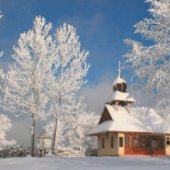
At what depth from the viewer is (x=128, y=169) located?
712 inches

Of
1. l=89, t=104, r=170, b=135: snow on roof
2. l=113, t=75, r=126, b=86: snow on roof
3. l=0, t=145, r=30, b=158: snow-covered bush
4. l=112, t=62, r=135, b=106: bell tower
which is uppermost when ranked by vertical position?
l=113, t=75, r=126, b=86: snow on roof

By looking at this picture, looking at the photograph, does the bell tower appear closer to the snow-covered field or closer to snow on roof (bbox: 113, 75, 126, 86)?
snow on roof (bbox: 113, 75, 126, 86)

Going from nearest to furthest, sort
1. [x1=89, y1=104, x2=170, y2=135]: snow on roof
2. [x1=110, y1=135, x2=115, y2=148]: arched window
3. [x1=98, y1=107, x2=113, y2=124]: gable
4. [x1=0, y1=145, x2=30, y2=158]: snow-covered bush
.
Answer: [x1=0, y1=145, x2=30, y2=158]: snow-covered bush < [x1=89, y1=104, x2=170, y2=135]: snow on roof < [x1=110, y1=135, x2=115, y2=148]: arched window < [x1=98, y1=107, x2=113, y2=124]: gable

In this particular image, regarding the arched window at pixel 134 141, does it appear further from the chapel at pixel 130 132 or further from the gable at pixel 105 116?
the gable at pixel 105 116

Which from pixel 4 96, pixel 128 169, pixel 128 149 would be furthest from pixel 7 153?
pixel 128 169

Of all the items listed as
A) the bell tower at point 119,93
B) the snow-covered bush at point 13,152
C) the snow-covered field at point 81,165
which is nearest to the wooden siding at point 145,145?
the bell tower at point 119,93

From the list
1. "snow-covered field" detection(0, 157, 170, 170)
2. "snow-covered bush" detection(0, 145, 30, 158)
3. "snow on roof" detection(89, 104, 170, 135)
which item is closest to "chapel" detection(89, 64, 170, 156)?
"snow on roof" detection(89, 104, 170, 135)

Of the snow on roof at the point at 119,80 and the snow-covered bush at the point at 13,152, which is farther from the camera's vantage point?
the snow on roof at the point at 119,80

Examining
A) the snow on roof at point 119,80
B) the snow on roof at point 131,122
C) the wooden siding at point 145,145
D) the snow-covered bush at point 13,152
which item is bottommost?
the snow-covered bush at point 13,152

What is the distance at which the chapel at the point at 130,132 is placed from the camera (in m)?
43.8

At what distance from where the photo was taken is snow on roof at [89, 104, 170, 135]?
1722 inches

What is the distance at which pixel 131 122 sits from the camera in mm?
45031

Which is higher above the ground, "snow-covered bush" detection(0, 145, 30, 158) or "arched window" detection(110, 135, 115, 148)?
"arched window" detection(110, 135, 115, 148)

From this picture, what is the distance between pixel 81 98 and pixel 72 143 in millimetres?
30485
